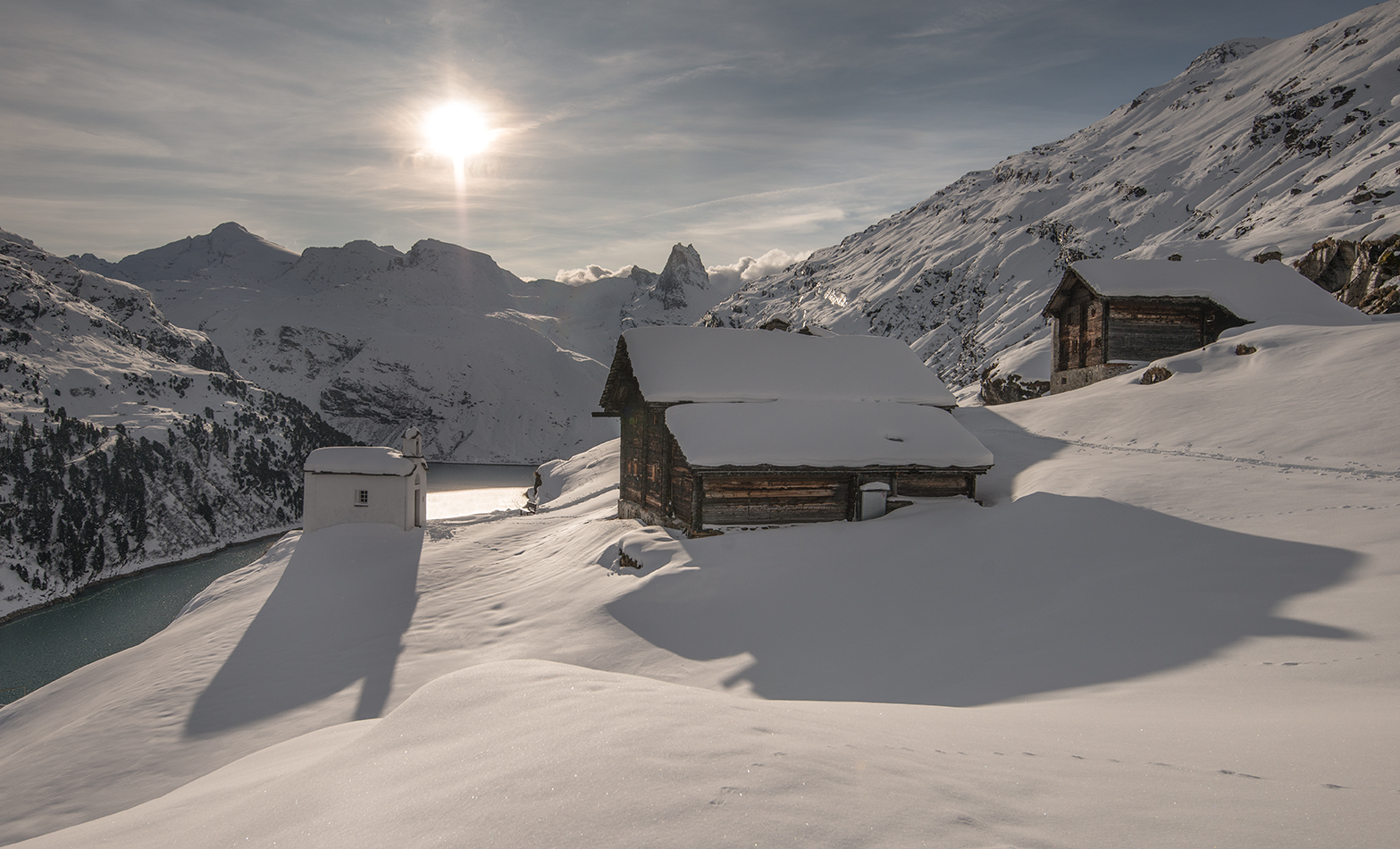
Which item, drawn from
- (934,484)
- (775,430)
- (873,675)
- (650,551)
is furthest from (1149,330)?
(873,675)

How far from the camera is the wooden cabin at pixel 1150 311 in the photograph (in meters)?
25.2

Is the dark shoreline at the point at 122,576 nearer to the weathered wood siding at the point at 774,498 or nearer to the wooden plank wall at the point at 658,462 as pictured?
the wooden plank wall at the point at 658,462

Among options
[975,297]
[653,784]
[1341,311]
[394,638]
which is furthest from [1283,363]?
[975,297]

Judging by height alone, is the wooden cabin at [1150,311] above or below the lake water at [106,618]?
above

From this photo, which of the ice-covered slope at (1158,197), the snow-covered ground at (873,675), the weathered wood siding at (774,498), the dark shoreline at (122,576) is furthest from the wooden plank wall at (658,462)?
the dark shoreline at (122,576)

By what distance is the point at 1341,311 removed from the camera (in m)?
24.3

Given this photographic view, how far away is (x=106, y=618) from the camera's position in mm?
37375

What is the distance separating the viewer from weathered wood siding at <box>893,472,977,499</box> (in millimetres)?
16594

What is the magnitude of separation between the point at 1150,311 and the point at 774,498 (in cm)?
2053

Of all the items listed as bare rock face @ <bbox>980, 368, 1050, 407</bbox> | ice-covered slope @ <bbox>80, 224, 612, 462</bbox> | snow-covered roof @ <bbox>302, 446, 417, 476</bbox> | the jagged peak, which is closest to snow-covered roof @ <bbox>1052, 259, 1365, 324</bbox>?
bare rock face @ <bbox>980, 368, 1050, 407</bbox>

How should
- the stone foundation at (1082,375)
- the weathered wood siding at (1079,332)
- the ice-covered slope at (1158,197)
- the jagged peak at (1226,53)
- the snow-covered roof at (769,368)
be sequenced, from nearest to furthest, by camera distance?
the snow-covered roof at (769,368) → the stone foundation at (1082,375) → the weathered wood siding at (1079,332) → the ice-covered slope at (1158,197) → the jagged peak at (1226,53)

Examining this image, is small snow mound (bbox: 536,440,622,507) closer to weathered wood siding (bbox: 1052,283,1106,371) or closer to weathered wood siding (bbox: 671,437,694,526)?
weathered wood siding (bbox: 671,437,694,526)

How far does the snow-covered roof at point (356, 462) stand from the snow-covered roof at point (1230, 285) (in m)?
31.6

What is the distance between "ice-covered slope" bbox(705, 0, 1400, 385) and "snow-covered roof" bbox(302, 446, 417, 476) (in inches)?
1299
